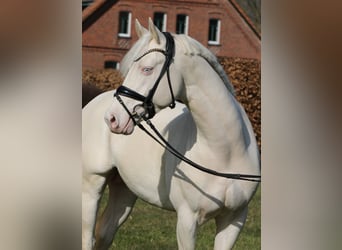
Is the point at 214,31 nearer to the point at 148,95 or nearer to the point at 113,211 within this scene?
the point at 148,95

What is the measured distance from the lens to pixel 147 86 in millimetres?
4547

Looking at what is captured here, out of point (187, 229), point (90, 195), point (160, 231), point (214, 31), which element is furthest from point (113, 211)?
point (214, 31)

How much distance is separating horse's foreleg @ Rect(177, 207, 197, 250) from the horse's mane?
754mm

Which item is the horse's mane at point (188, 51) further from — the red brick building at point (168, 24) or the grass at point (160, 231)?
the grass at point (160, 231)

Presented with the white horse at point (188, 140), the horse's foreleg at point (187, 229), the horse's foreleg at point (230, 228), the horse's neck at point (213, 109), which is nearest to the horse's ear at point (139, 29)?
the white horse at point (188, 140)

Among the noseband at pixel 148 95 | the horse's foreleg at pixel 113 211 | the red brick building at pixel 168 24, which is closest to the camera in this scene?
the noseband at pixel 148 95

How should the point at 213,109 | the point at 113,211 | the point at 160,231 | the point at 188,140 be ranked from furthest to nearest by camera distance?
the point at 113,211
the point at 160,231
the point at 188,140
the point at 213,109

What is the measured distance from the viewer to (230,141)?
4738mm

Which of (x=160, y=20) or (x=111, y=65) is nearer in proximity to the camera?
(x=160, y=20)

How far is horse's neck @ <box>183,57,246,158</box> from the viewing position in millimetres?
4652

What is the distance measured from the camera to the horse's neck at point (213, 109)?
465 centimetres

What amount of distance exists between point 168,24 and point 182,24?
0.08 meters
